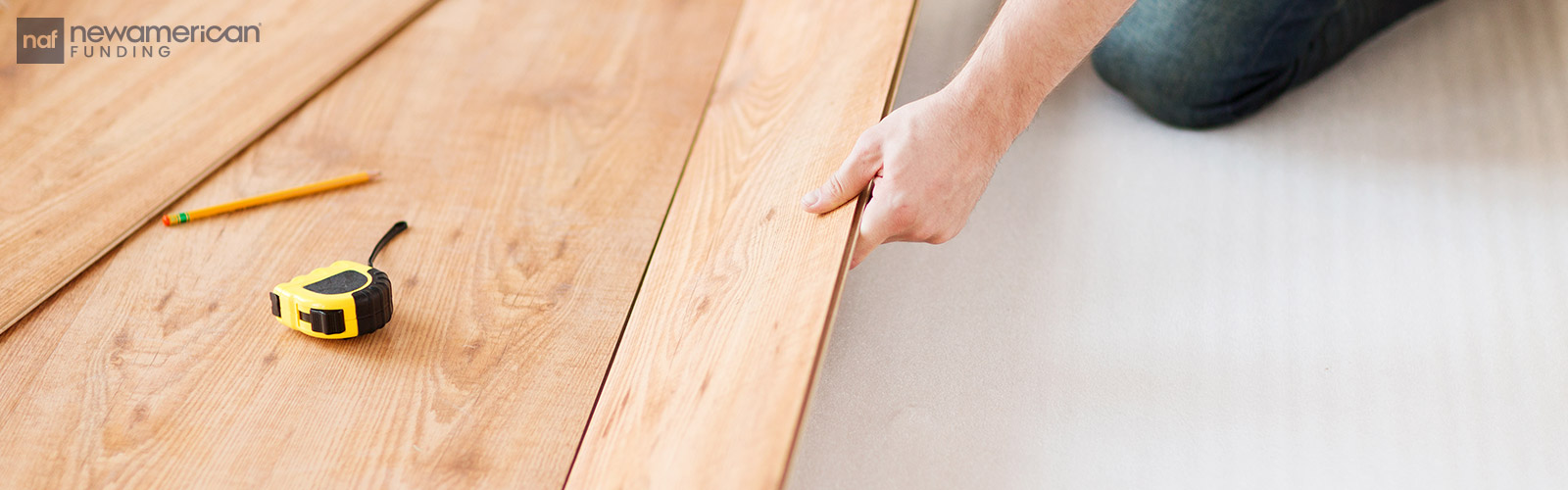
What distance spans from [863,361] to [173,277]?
0.70 m

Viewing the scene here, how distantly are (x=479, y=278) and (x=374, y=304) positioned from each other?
4.8 inches

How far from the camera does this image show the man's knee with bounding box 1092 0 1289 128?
1.58m

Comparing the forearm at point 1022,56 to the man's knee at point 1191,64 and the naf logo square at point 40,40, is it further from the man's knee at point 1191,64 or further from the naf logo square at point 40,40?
the naf logo square at point 40,40

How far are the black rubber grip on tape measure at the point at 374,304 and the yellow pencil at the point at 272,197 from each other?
8.7 inches

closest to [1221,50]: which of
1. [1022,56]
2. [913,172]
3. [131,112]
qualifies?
[1022,56]

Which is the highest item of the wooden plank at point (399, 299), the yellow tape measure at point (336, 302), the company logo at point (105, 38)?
the yellow tape measure at point (336, 302)

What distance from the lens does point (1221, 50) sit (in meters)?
1.58

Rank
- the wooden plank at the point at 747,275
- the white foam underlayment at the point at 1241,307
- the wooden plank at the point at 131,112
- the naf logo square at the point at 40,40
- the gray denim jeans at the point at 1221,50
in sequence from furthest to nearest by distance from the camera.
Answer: the gray denim jeans at the point at 1221,50
the naf logo square at the point at 40,40
the white foam underlayment at the point at 1241,307
the wooden plank at the point at 131,112
the wooden plank at the point at 747,275

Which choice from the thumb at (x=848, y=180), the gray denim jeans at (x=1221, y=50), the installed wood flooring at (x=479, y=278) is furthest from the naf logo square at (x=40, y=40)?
the gray denim jeans at (x=1221, y=50)

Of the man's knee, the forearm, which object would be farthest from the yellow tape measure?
the man's knee

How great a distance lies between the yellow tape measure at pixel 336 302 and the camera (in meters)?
0.87

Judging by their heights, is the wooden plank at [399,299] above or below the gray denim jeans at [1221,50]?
above

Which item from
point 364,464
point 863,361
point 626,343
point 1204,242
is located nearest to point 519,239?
point 626,343

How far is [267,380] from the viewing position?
Result: 0.86 m
